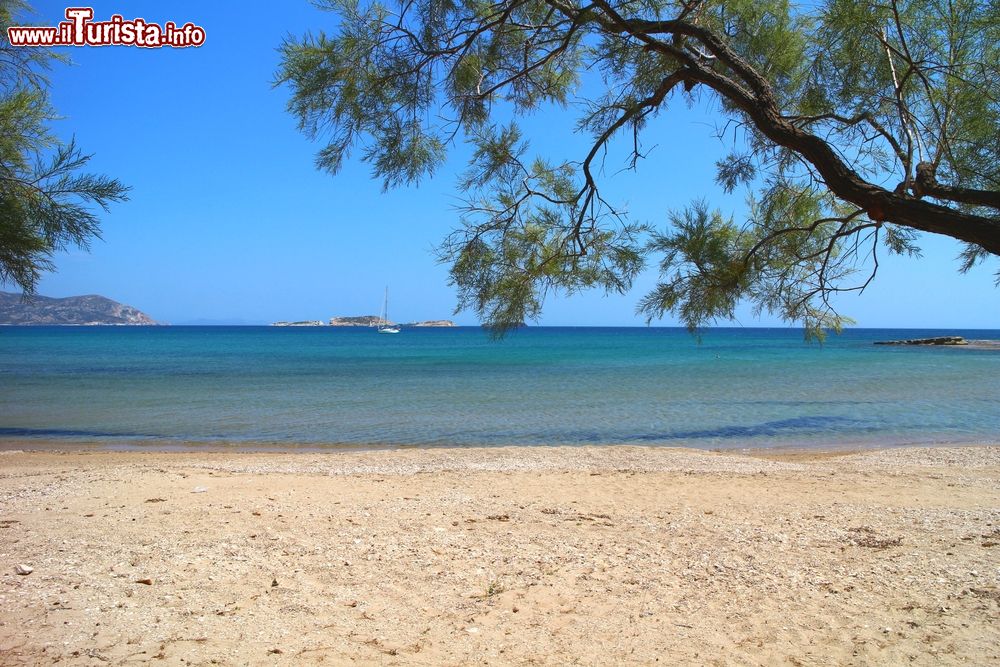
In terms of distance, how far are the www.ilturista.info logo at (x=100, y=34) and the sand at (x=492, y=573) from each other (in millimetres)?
3100

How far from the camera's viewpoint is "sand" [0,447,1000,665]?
3.06 m

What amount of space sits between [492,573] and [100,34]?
477 centimetres

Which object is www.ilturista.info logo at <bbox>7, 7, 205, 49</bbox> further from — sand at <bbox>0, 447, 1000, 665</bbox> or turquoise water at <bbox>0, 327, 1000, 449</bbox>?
turquoise water at <bbox>0, 327, 1000, 449</bbox>

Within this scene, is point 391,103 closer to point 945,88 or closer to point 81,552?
point 945,88

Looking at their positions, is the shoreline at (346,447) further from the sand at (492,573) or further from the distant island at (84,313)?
the distant island at (84,313)

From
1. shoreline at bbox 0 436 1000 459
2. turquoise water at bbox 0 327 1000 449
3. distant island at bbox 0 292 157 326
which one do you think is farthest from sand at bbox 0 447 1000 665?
distant island at bbox 0 292 157 326

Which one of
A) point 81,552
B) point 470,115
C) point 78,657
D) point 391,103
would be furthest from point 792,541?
point 81,552

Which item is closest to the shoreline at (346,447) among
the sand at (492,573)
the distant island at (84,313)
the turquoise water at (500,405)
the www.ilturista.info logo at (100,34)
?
the turquoise water at (500,405)

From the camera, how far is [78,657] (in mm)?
2846

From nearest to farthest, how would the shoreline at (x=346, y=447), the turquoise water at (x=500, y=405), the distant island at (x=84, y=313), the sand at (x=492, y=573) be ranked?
the sand at (x=492, y=573) → the shoreline at (x=346, y=447) → the turquoise water at (x=500, y=405) → the distant island at (x=84, y=313)

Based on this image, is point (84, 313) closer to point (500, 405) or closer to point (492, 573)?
point (500, 405)

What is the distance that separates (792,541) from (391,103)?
3919mm

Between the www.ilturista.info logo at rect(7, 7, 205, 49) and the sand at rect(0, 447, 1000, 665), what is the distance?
3100mm

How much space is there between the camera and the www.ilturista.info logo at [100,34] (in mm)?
3914
